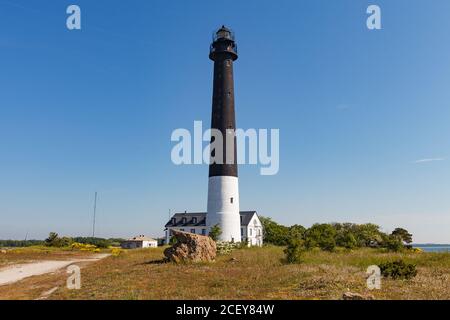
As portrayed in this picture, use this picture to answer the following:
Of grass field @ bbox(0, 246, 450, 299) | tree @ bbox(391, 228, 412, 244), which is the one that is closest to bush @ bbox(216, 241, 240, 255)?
grass field @ bbox(0, 246, 450, 299)

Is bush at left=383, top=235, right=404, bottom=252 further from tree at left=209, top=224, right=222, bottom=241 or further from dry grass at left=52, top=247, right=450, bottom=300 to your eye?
tree at left=209, top=224, right=222, bottom=241

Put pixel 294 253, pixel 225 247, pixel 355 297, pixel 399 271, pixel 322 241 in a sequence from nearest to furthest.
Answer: pixel 355 297 → pixel 399 271 → pixel 294 253 → pixel 225 247 → pixel 322 241

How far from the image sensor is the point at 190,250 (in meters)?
25.5

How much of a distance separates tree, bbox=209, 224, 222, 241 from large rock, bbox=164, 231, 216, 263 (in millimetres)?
11995

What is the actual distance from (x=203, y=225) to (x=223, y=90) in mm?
29976

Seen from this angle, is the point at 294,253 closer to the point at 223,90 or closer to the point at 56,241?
the point at 223,90

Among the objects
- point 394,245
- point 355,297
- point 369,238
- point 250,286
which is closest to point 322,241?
point 394,245

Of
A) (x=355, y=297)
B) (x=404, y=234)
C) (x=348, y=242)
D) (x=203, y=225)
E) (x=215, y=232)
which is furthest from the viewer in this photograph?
(x=203, y=225)

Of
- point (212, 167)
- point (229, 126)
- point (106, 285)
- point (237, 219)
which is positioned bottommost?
point (106, 285)

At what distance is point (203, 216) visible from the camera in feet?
215
